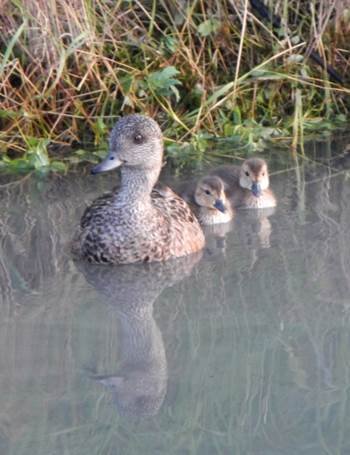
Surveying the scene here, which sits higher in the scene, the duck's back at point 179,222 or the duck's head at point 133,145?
the duck's head at point 133,145

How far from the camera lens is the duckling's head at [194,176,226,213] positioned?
6355mm

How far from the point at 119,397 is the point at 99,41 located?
3.42m

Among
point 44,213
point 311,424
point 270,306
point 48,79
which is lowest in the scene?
point 311,424

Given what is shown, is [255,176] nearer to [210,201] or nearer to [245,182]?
[245,182]

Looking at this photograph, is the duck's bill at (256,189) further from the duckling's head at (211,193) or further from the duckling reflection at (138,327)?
the duckling reflection at (138,327)

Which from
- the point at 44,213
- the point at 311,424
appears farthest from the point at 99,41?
the point at 311,424

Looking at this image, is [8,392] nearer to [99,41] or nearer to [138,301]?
[138,301]

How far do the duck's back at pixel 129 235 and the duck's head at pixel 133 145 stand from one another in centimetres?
21

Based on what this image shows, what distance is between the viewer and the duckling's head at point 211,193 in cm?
636

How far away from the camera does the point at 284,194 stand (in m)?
6.64

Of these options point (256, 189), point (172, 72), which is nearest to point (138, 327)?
point (256, 189)

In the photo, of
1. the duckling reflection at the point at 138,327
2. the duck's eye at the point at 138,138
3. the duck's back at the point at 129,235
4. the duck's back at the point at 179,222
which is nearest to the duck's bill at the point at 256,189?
the duck's back at the point at 179,222

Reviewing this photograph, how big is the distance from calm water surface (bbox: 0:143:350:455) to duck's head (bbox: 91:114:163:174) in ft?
1.59

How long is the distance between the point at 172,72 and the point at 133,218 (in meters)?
1.73
